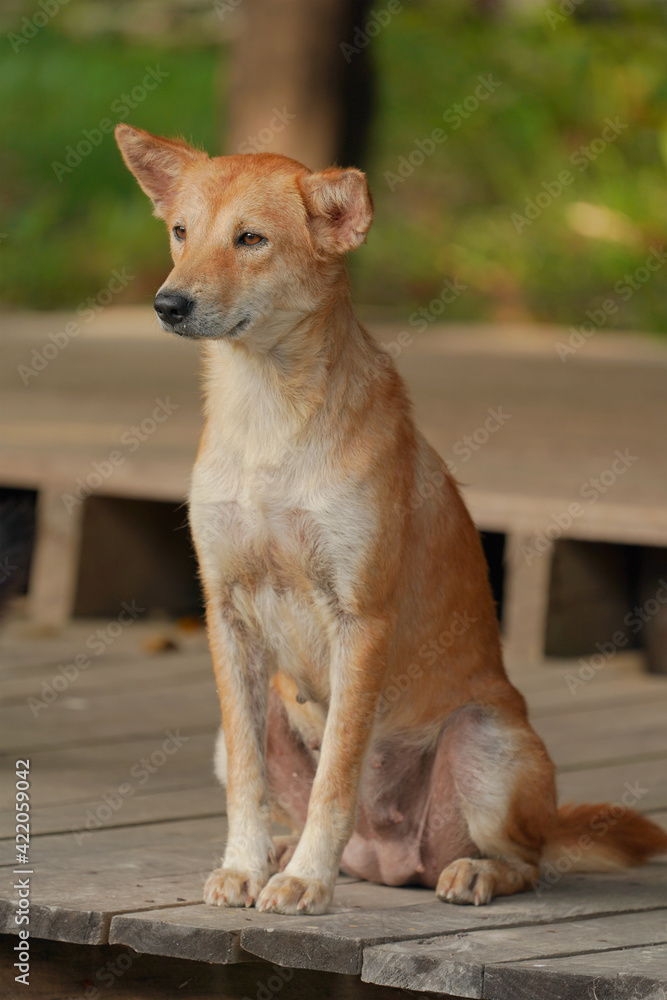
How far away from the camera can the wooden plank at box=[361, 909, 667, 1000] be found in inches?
94.7

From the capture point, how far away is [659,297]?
11312mm

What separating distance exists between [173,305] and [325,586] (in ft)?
1.91

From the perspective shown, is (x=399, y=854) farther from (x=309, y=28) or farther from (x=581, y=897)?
(x=309, y=28)

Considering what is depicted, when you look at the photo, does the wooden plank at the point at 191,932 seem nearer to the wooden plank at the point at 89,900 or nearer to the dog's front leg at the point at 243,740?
the wooden plank at the point at 89,900

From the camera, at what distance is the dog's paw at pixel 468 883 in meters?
2.88

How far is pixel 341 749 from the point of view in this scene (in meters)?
2.81

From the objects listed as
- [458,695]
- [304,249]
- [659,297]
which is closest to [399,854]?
[458,695]

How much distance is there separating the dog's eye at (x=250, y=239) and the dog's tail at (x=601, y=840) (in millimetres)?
1317

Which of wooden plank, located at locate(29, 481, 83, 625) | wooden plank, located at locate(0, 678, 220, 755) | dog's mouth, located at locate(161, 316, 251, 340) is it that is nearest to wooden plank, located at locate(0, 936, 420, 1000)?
A: dog's mouth, located at locate(161, 316, 251, 340)

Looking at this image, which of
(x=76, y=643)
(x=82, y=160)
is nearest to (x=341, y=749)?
(x=76, y=643)

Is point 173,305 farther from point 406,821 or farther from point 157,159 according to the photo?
point 406,821

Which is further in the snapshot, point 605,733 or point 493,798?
point 605,733

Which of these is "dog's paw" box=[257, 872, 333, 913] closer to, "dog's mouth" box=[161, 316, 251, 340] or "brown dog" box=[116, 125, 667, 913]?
"brown dog" box=[116, 125, 667, 913]

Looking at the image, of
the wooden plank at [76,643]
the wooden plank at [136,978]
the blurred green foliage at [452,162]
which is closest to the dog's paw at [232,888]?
the wooden plank at [136,978]
